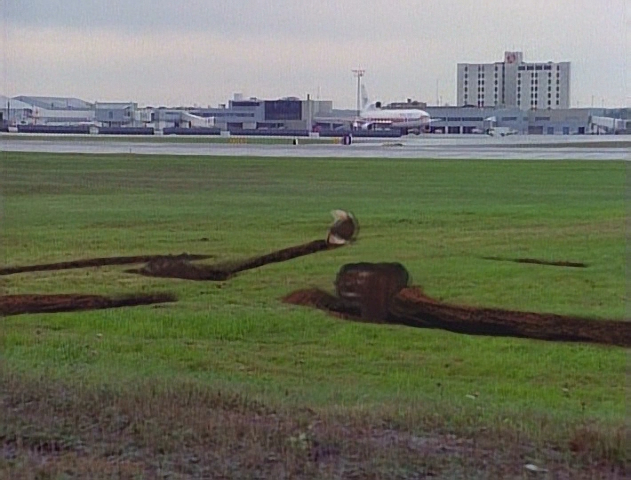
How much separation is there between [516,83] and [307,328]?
1957 mm

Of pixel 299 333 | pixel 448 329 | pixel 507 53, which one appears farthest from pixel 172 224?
pixel 507 53

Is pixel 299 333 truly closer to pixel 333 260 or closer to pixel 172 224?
pixel 333 260

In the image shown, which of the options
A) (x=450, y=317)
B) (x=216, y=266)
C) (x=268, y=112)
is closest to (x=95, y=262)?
(x=216, y=266)

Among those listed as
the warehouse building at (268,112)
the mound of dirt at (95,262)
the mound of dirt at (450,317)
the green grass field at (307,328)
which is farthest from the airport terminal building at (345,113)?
the mound of dirt at (450,317)

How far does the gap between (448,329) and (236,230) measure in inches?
61.9

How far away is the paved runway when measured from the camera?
7.00 metres

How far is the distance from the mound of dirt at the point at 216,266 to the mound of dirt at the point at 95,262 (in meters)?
0.04

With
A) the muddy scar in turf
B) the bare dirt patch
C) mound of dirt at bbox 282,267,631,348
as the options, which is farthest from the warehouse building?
the bare dirt patch

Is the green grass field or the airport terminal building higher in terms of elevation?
the airport terminal building

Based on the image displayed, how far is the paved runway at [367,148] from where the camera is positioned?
23.0 feet

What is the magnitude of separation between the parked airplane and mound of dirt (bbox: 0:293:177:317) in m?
1.70

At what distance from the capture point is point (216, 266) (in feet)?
21.4

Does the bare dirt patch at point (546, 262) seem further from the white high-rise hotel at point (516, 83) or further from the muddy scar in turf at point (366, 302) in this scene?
the white high-rise hotel at point (516, 83)

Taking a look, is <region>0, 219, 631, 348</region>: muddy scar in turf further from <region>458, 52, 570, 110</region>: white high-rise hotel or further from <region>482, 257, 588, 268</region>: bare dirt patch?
<region>458, 52, 570, 110</region>: white high-rise hotel
